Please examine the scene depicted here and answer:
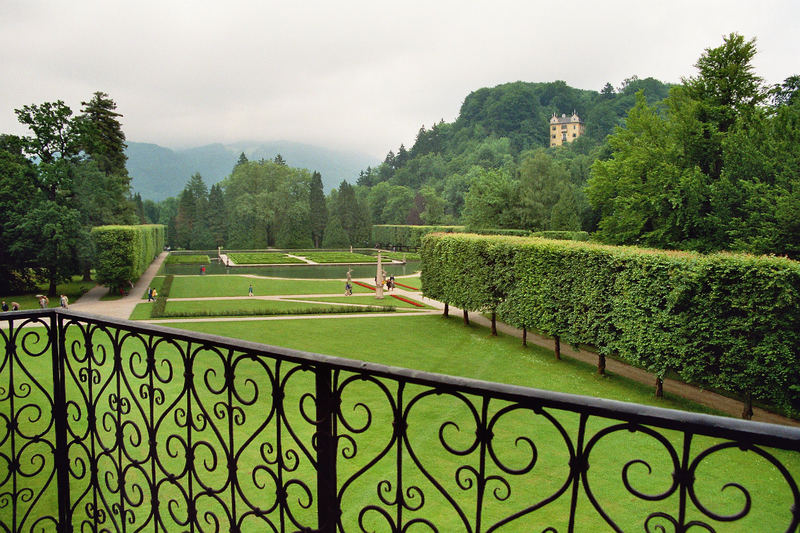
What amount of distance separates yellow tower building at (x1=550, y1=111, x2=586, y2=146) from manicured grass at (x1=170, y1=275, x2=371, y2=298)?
4568 inches

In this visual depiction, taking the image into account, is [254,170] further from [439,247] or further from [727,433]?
[727,433]

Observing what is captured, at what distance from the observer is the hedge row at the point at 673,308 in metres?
12.3

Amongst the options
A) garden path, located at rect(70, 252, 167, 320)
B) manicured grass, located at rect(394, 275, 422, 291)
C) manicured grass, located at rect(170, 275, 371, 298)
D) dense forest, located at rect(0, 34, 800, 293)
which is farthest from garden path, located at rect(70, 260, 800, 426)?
dense forest, located at rect(0, 34, 800, 293)

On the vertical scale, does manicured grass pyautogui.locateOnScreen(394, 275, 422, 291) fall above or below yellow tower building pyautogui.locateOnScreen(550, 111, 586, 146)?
below

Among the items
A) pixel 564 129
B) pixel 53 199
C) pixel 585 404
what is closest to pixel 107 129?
pixel 53 199

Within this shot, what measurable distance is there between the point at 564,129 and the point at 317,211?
8755 centimetres

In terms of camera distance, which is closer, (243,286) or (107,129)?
(243,286)

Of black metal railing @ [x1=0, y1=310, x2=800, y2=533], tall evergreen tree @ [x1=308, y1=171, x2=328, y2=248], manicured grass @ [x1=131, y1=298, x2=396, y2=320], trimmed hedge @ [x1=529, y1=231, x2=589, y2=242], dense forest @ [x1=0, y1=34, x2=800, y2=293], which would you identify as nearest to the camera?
black metal railing @ [x1=0, y1=310, x2=800, y2=533]

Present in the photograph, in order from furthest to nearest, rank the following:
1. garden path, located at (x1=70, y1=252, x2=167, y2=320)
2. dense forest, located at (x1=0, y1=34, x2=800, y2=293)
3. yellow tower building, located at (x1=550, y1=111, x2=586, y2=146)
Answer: yellow tower building, located at (x1=550, y1=111, x2=586, y2=146) → garden path, located at (x1=70, y1=252, x2=167, y2=320) → dense forest, located at (x1=0, y1=34, x2=800, y2=293)

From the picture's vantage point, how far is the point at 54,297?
3138 centimetres

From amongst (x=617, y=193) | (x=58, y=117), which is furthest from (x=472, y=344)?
(x=58, y=117)

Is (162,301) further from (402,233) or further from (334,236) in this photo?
(402,233)

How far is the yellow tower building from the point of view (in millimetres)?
138625

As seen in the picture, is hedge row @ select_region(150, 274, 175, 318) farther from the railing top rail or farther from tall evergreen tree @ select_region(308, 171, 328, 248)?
tall evergreen tree @ select_region(308, 171, 328, 248)
